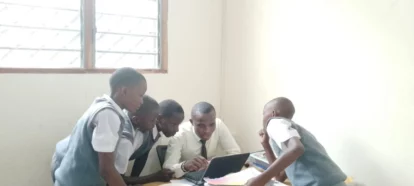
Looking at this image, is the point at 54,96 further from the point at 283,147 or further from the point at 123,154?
the point at 283,147

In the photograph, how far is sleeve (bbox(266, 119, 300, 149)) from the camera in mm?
1790

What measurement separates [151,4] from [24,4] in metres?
0.90

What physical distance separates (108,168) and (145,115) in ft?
1.46

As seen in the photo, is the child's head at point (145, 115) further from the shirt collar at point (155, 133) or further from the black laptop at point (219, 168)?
the black laptop at point (219, 168)

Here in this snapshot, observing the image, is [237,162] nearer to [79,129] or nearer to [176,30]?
[79,129]

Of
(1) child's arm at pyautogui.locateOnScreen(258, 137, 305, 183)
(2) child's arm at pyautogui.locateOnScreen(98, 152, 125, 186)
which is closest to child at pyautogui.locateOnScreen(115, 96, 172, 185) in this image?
(2) child's arm at pyautogui.locateOnScreen(98, 152, 125, 186)

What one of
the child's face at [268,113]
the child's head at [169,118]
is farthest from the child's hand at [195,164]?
the child's face at [268,113]

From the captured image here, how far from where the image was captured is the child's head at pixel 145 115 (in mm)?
2094

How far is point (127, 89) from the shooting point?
6.15 feet

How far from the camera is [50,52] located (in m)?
2.54

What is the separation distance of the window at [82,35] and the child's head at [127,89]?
782 millimetres

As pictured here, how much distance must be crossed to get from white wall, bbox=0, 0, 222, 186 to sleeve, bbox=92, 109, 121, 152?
878mm

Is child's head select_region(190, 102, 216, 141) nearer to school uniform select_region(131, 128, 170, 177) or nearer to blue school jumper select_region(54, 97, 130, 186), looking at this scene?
school uniform select_region(131, 128, 170, 177)

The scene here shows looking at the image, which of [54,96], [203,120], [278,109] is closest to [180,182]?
[203,120]
